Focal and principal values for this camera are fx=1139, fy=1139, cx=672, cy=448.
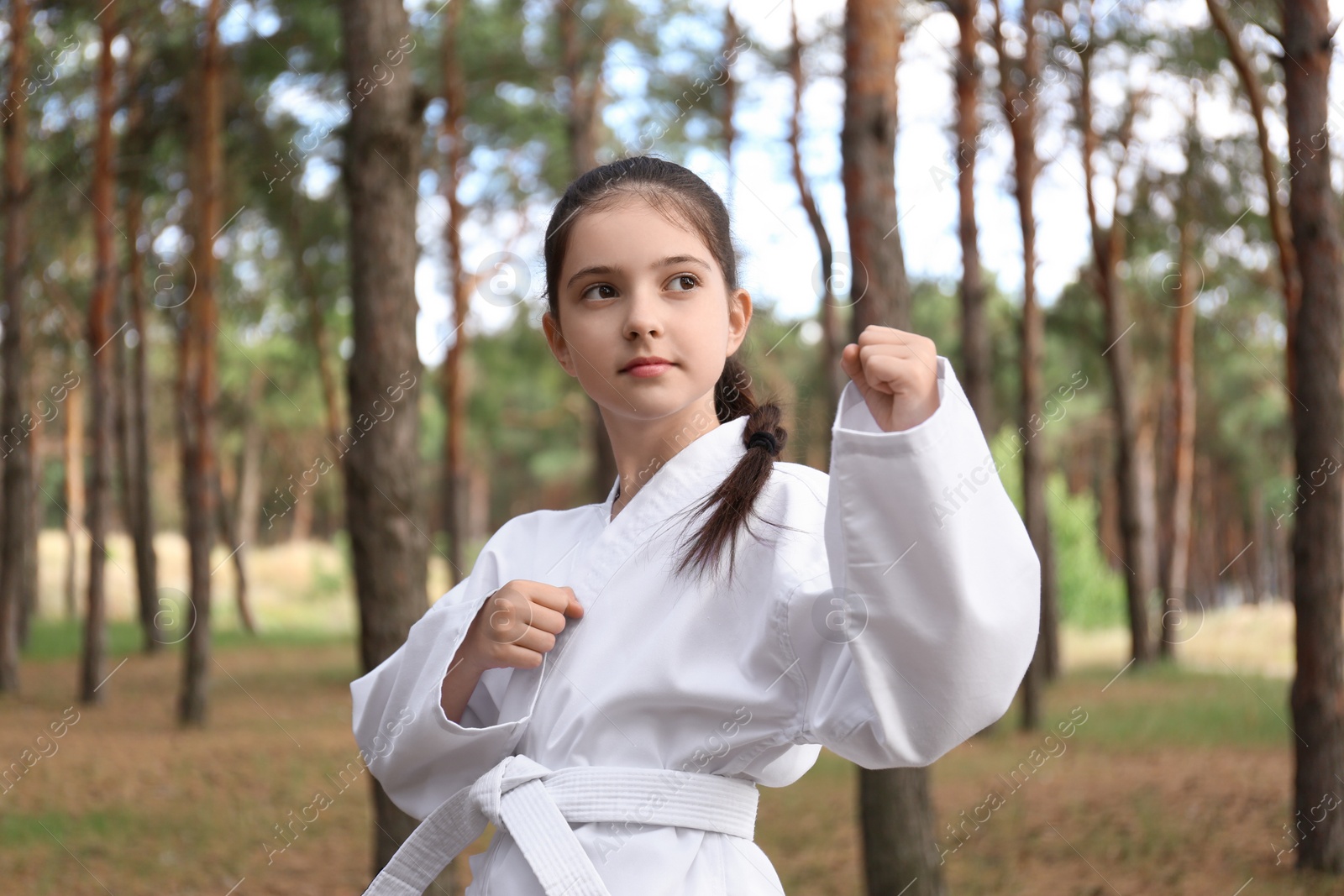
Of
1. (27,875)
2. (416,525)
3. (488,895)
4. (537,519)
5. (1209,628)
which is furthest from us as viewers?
(1209,628)

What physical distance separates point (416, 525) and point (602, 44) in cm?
885

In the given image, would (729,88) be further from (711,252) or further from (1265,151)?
(711,252)

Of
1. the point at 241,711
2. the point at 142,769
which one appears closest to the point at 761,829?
the point at 142,769

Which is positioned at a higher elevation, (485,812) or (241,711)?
(485,812)

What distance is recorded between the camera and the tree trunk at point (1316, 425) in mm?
5234

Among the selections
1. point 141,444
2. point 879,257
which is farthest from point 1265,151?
point 141,444

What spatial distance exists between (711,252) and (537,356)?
14.8 m

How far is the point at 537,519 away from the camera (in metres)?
1.93

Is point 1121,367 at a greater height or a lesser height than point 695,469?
lesser

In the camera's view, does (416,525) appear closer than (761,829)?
Yes

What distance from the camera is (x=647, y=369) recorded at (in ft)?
5.11

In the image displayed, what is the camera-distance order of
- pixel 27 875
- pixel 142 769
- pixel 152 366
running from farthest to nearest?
pixel 152 366
pixel 142 769
pixel 27 875

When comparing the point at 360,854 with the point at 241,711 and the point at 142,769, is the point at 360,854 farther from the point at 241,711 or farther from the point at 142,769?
the point at 241,711

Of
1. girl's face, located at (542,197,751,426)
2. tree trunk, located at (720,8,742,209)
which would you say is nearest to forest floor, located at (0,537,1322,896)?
girl's face, located at (542,197,751,426)
